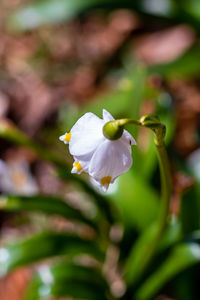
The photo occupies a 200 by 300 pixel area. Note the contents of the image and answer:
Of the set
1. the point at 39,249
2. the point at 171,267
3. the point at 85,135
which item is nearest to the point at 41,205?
the point at 39,249

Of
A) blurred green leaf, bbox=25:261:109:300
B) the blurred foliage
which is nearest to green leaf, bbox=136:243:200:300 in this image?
the blurred foliage

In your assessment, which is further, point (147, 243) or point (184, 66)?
point (184, 66)

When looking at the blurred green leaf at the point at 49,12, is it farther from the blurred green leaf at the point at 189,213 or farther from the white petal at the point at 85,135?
the white petal at the point at 85,135

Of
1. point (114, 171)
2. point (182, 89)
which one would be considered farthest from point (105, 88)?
point (114, 171)

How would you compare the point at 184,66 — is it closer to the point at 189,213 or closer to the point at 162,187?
the point at 189,213

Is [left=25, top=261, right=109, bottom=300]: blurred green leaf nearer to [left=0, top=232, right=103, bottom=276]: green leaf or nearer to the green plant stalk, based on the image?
[left=0, top=232, right=103, bottom=276]: green leaf

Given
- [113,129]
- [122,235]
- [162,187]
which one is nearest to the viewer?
[113,129]

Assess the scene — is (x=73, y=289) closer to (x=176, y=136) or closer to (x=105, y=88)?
(x=176, y=136)
